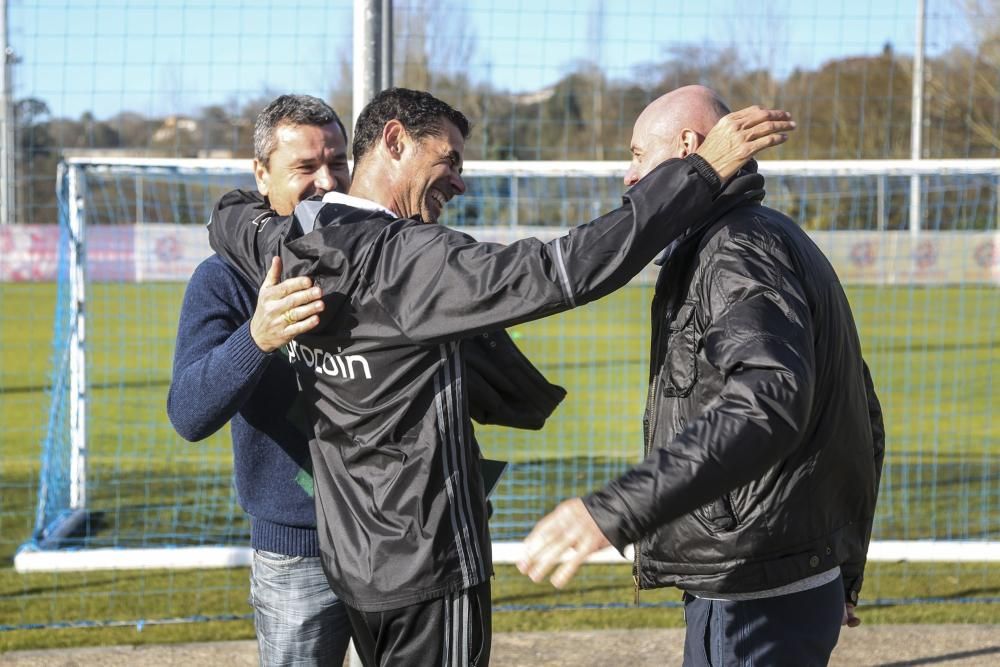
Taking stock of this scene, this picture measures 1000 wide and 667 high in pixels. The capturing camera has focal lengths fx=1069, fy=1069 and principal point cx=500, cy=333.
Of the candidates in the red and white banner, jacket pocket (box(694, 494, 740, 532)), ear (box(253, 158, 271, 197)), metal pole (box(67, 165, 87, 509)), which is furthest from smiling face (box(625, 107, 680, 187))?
the red and white banner

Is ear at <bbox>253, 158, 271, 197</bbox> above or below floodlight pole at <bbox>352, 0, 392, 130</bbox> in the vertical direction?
below

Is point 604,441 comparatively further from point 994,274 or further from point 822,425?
point 994,274

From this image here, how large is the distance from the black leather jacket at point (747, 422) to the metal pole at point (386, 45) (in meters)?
1.56

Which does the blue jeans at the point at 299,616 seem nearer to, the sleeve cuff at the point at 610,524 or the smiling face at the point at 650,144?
the sleeve cuff at the point at 610,524

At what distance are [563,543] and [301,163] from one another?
152 cm

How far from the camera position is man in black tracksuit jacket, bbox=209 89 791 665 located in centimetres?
210

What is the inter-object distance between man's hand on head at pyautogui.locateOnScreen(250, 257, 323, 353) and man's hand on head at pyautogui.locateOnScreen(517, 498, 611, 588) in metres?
0.70

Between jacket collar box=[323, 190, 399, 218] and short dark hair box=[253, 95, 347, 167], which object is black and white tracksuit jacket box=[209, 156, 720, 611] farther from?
short dark hair box=[253, 95, 347, 167]

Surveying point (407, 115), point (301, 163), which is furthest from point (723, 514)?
point (301, 163)

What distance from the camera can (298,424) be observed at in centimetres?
273

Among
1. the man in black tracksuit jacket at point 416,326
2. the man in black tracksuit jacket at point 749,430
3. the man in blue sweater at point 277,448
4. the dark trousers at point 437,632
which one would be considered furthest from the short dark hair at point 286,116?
the dark trousers at point 437,632

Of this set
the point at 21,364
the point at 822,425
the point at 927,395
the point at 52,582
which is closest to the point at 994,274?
the point at 927,395

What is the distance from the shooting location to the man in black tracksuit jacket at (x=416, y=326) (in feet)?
6.89

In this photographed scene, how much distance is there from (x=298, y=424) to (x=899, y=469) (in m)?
7.51
